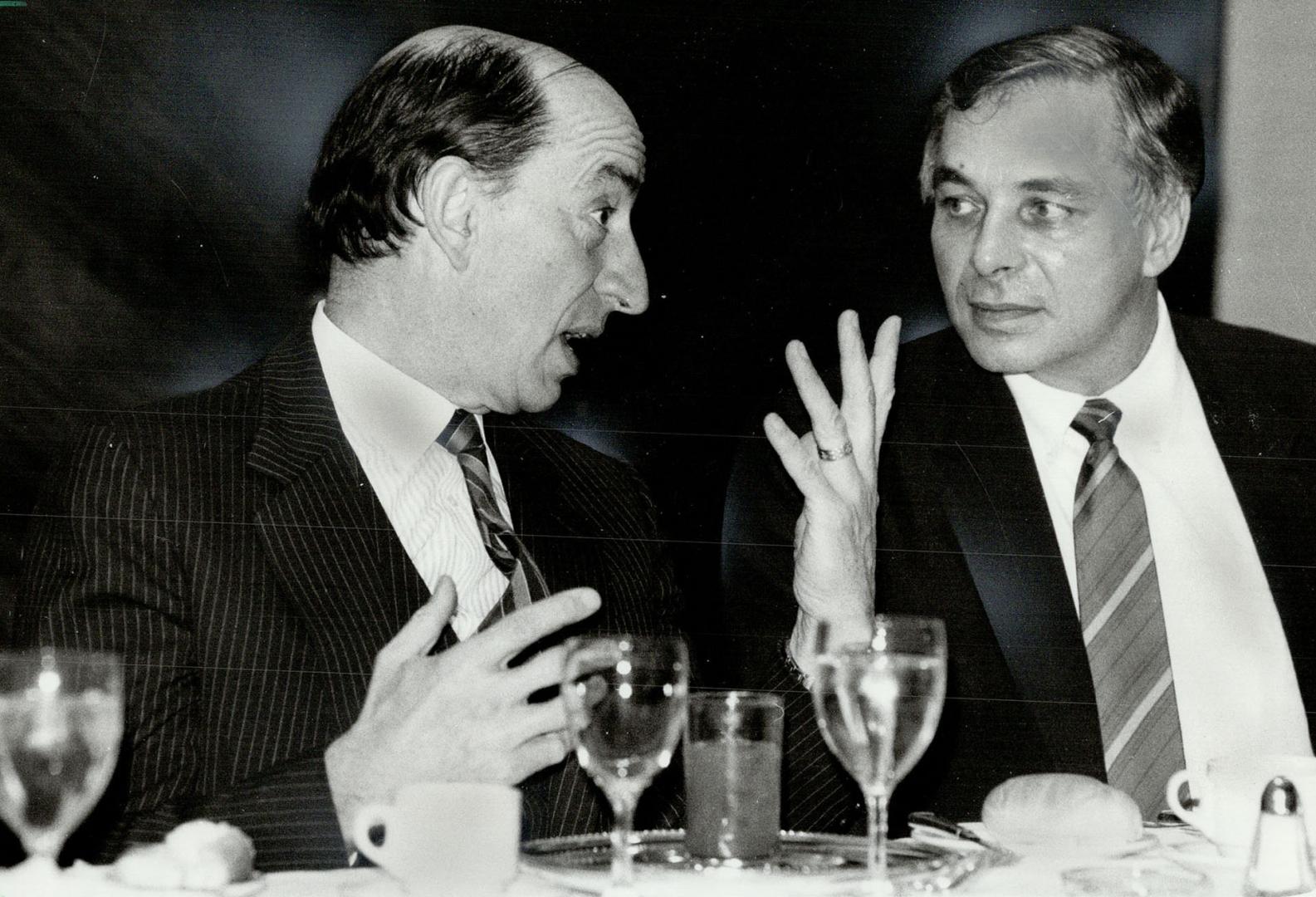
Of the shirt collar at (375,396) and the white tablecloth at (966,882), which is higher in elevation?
the shirt collar at (375,396)

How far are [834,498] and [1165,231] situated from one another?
0.67m

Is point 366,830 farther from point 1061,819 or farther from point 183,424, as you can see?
point 183,424

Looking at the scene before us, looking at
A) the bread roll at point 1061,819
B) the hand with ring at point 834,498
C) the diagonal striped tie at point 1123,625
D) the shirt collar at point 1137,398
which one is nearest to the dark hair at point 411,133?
the hand with ring at point 834,498

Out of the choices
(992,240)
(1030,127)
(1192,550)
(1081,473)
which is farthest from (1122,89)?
(1192,550)

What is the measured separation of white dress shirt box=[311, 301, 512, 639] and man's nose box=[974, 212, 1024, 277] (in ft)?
2.56

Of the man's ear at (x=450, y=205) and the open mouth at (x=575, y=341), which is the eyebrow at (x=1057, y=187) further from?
the man's ear at (x=450, y=205)

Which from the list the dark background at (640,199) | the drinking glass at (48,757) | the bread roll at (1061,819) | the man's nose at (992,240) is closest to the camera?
the drinking glass at (48,757)

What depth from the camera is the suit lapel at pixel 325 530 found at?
180cm

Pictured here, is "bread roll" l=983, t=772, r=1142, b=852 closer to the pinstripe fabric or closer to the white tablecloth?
the white tablecloth

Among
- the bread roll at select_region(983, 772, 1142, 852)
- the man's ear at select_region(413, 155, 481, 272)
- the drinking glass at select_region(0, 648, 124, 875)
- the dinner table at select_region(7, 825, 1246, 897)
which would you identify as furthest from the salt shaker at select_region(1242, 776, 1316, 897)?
the man's ear at select_region(413, 155, 481, 272)

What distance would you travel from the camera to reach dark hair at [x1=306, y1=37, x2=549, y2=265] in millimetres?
1932

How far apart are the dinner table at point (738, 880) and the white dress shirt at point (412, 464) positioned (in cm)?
64

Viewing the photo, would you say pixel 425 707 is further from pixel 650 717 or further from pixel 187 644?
pixel 187 644

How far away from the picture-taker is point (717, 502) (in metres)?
2.02
